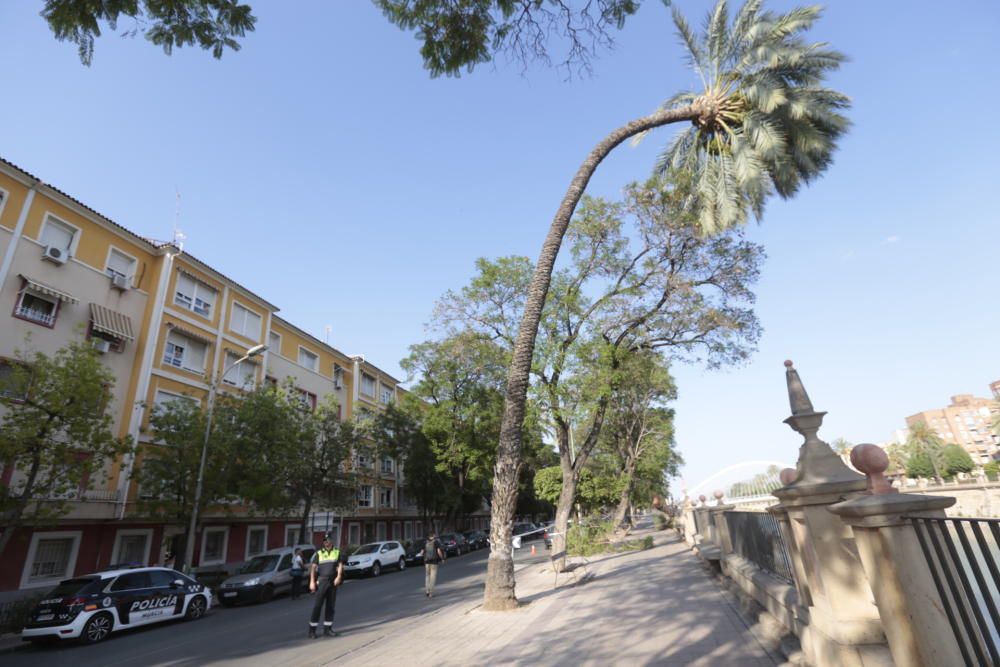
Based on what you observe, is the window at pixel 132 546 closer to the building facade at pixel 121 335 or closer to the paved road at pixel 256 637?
the building facade at pixel 121 335

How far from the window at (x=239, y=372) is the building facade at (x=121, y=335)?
0.25 ft

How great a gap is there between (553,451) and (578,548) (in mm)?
27171

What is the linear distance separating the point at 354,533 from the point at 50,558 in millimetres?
21034

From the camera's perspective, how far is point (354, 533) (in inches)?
1467

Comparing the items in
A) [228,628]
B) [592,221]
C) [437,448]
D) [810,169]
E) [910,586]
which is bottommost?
[228,628]

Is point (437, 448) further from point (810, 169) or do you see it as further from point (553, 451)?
point (810, 169)

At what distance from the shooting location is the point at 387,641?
28.0 ft

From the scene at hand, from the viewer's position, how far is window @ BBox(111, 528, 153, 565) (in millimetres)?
20266

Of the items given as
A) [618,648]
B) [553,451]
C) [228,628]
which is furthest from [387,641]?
[553,451]

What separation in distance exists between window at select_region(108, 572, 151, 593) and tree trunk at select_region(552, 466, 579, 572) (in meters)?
10.8

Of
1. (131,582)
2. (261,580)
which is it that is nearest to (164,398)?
(261,580)

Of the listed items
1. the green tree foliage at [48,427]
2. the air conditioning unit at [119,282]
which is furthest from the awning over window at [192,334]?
the green tree foliage at [48,427]

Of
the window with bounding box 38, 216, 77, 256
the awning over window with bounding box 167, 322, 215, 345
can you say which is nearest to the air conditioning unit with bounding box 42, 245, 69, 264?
the window with bounding box 38, 216, 77, 256

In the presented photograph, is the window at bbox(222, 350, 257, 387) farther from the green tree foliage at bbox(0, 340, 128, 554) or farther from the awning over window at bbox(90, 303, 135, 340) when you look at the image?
the green tree foliage at bbox(0, 340, 128, 554)
